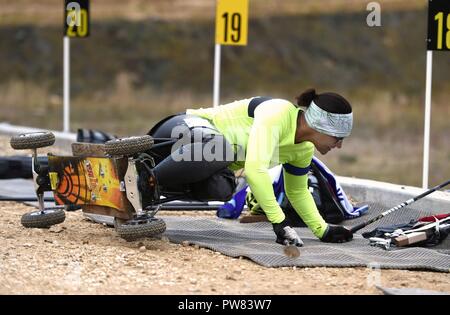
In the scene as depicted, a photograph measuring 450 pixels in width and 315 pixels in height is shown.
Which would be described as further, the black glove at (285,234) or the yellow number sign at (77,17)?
the yellow number sign at (77,17)

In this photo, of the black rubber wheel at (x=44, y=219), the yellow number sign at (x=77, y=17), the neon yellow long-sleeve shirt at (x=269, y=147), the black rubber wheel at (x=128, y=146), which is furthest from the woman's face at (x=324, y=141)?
the yellow number sign at (x=77, y=17)

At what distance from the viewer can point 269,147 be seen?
24.0ft

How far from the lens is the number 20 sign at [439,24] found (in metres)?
9.52

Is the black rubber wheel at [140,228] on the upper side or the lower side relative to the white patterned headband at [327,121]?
lower

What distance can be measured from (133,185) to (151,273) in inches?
35.6

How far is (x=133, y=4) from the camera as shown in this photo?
148 feet

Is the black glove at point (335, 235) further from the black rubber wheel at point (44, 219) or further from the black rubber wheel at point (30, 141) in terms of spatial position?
the black rubber wheel at point (30, 141)

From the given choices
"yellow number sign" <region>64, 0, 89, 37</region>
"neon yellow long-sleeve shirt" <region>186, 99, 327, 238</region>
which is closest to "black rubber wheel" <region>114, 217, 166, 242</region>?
"neon yellow long-sleeve shirt" <region>186, 99, 327, 238</region>

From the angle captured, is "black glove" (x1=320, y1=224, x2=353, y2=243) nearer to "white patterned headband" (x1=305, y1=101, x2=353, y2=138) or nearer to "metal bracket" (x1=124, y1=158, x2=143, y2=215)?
"white patterned headband" (x1=305, y1=101, x2=353, y2=138)

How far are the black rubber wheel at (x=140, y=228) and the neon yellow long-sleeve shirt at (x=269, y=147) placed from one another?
683 mm

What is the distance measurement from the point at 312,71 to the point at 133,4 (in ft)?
28.0

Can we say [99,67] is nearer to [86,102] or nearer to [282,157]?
[86,102]

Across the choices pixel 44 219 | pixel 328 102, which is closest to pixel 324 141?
pixel 328 102

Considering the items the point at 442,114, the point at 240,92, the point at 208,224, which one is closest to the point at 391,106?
the point at 442,114
